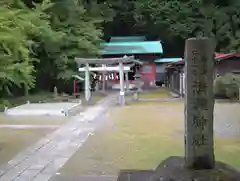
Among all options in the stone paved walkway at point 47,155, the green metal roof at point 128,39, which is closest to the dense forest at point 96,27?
the green metal roof at point 128,39

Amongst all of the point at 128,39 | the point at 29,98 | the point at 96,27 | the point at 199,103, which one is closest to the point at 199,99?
the point at 199,103

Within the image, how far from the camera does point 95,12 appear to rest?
31906 mm

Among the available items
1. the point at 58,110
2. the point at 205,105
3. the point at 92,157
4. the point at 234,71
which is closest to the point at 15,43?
the point at 92,157

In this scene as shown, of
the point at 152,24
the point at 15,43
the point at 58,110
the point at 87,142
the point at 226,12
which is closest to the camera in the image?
the point at 15,43

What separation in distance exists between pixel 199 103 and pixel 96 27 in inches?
1047

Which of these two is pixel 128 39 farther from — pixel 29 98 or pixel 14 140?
pixel 14 140

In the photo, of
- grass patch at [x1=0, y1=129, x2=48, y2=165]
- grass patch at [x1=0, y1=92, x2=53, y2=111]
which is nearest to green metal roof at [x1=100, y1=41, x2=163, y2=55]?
grass patch at [x1=0, y1=92, x2=53, y2=111]

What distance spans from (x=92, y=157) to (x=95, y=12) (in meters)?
24.5

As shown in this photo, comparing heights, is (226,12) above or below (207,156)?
above

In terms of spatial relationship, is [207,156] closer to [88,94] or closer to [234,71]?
[88,94]

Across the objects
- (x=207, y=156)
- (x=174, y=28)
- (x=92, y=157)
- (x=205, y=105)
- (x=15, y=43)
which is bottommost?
(x=92, y=157)

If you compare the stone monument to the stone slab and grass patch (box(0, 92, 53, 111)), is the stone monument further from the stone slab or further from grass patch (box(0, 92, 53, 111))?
grass patch (box(0, 92, 53, 111))

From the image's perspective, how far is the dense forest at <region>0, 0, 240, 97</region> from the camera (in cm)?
2256

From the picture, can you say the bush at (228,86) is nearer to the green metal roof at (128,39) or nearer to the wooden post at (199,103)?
the wooden post at (199,103)
